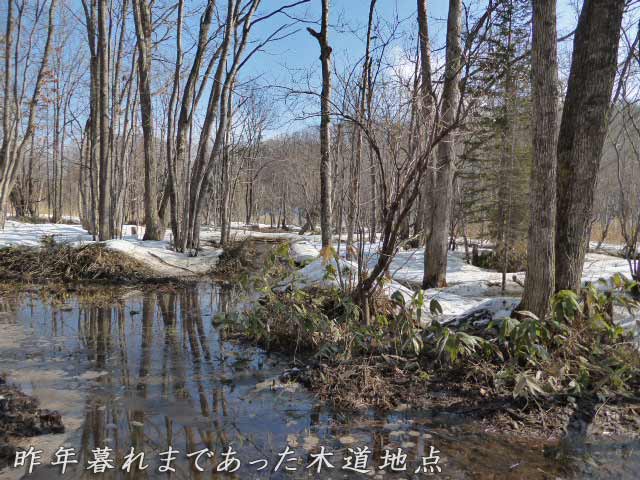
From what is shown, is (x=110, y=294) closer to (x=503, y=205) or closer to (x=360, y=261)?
(x=360, y=261)

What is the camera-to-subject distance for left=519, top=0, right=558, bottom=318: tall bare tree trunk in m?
4.28

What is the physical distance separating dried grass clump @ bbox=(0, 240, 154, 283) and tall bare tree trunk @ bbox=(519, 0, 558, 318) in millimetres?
8435

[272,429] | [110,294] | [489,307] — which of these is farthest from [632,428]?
[110,294]

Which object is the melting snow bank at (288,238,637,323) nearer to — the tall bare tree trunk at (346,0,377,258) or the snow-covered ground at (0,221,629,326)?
the snow-covered ground at (0,221,629,326)

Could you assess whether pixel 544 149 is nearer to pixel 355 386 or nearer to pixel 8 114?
pixel 355 386

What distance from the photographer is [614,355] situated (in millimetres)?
3973

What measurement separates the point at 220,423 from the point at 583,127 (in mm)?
4421

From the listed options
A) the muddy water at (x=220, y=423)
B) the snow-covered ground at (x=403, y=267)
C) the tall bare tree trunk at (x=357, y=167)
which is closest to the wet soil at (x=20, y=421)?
the muddy water at (x=220, y=423)

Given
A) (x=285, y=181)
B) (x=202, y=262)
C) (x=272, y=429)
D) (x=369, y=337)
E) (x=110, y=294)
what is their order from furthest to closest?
(x=285, y=181)
(x=202, y=262)
(x=110, y=294)
(x=369, y=337)
(x=272, y=429)

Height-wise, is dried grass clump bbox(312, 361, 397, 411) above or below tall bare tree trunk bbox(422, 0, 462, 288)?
below

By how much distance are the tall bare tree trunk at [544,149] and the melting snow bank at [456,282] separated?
0.55 m

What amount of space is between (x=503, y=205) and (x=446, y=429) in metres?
10.0

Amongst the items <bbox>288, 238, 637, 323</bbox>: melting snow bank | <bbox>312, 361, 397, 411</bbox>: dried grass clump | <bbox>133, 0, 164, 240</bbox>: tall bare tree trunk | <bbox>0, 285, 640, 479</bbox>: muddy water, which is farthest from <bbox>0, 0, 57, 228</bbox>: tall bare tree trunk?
<bbox>312, 361, 397, 411</bbox>: dried grass clump

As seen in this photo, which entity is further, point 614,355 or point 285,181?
point 285,181
